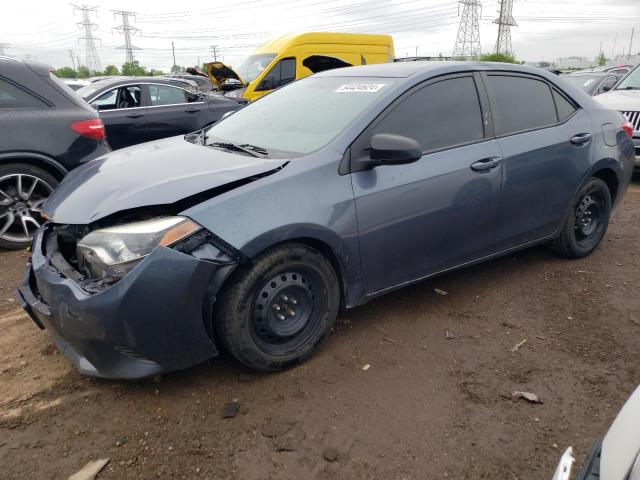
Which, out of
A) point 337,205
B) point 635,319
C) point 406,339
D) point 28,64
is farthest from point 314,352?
point 28,64

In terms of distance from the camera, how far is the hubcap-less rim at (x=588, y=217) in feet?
13.6

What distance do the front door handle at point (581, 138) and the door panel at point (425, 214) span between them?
2.93ft

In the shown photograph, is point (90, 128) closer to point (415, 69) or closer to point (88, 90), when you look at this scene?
point (415, 69)

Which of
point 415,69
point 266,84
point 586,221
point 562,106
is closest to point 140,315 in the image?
point 415,69

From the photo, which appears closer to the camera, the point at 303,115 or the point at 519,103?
the point at 303,115

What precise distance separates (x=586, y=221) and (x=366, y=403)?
2.87 meters

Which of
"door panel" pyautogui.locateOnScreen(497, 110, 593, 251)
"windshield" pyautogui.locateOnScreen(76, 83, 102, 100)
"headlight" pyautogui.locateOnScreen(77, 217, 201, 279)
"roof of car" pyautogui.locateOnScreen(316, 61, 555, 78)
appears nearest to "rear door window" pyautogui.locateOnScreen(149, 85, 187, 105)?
"windshield" pyautogui.locateOnScreen(76, 83, 102, 100)

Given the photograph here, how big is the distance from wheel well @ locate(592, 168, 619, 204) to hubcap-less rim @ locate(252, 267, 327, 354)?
2.74 meters

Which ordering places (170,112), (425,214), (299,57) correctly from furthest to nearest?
(299,57) < (170,112) < (425,214)

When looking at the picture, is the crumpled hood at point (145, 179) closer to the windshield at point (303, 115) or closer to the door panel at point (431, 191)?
the windshield at point (303, 115)

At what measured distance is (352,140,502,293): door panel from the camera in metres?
2.85

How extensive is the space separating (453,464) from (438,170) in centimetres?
169

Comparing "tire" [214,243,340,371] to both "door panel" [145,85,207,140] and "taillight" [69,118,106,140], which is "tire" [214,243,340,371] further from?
"door panel" [145,85,207,140]

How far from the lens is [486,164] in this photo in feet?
10.8
